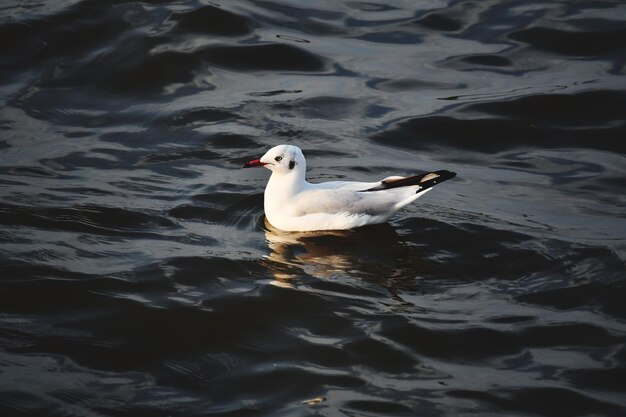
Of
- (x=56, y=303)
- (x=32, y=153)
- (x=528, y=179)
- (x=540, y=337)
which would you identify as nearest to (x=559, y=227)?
(x=528, y=179)

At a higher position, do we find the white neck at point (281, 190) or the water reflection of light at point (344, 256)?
the white neck at point (281, 190)

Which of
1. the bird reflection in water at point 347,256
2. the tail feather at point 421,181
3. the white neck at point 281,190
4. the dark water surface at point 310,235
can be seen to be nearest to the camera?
the dark water surface at point 310,235

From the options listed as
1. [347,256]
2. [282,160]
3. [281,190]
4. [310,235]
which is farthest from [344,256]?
[282,160]

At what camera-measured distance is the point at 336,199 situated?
8453 millimetres

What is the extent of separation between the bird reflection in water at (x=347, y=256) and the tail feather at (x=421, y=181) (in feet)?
1.39

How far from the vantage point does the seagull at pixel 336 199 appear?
8430mm

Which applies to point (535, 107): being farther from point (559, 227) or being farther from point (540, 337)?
point (540, 337)

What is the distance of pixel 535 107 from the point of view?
36.8ft

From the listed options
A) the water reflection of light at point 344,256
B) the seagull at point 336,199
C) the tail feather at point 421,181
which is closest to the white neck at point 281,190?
the seagull at point 336,199

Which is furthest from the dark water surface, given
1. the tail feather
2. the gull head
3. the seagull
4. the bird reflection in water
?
the gull head

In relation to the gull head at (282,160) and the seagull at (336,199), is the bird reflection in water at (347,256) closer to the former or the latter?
the seagull at (336,199)

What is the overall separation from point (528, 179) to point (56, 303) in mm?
4749

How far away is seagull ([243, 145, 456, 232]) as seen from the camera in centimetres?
843

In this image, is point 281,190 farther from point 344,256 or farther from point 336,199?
point 344,256
